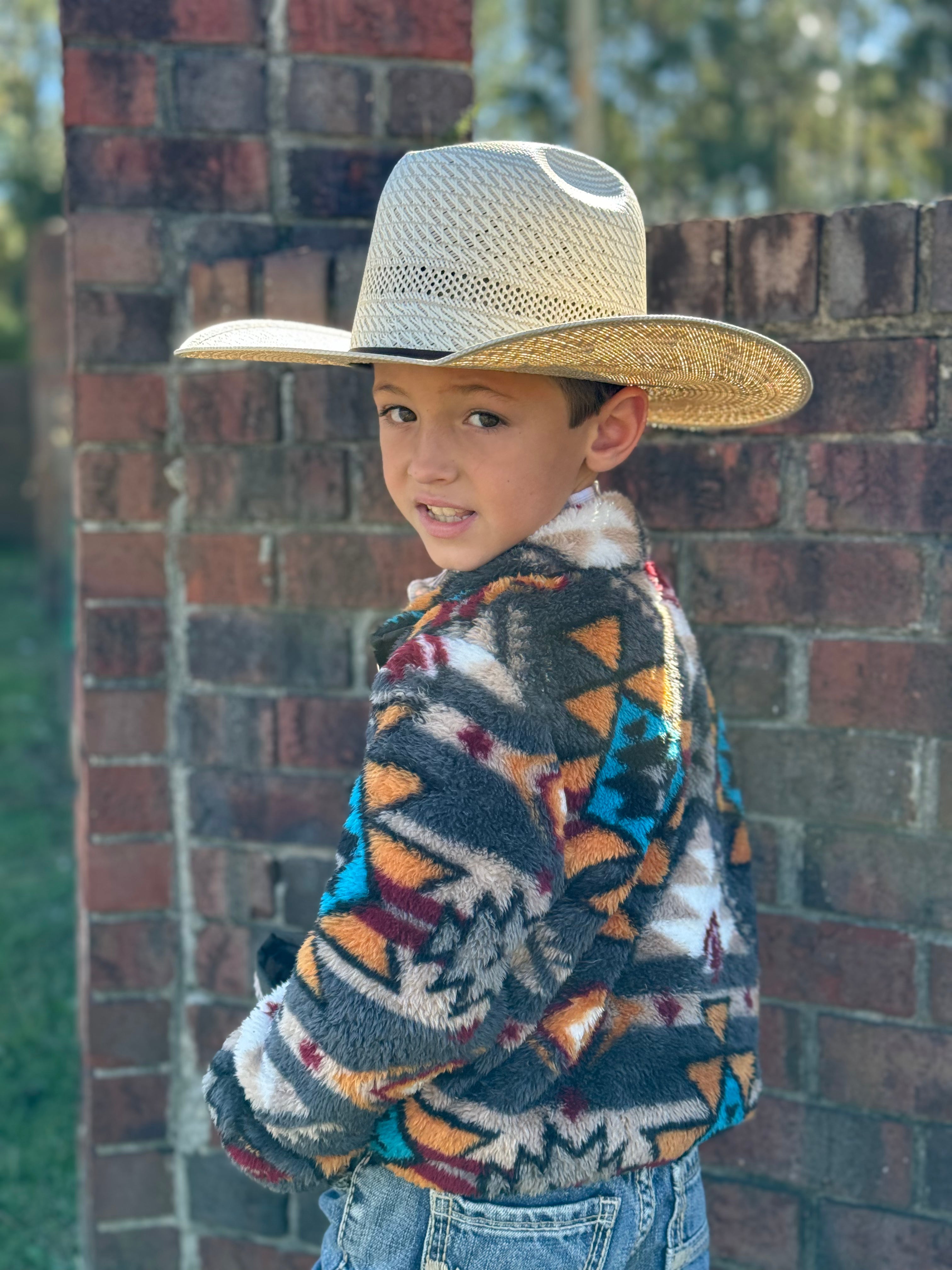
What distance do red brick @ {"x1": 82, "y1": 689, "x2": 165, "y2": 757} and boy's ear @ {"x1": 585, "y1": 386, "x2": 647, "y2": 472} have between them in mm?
1020

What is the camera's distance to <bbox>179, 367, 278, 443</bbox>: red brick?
6.59 feet

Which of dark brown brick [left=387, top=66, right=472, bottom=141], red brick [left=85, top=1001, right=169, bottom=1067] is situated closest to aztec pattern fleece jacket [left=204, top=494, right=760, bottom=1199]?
red brick [left=85, top=1001, right=169, bottom=1067]

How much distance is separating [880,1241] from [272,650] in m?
1.34

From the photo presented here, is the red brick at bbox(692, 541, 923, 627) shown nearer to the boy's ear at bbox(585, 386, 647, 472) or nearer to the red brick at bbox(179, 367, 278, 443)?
the boy's ear at bbox(585, 386, 647, 472)

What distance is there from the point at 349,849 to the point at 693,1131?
1.66 ft

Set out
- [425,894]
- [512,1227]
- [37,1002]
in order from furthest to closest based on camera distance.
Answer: [37,1002] → [512,1227] → [425,894]

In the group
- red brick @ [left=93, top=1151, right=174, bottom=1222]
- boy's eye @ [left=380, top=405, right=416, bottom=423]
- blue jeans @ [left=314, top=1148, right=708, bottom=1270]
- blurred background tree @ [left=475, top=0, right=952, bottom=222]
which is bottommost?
red brick @ [left=93, top=1151, right=174, bottom=1222]

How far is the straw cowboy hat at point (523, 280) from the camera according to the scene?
128cm

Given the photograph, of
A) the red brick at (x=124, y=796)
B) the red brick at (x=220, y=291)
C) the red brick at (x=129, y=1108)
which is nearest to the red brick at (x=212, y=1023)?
the red brick at (x=129, y=1108)

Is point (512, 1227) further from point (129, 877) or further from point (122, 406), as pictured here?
point (122, 406)

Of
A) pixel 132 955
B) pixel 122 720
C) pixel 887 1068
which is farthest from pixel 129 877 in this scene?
pixel 887 1068

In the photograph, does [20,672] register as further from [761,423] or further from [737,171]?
[737,171]

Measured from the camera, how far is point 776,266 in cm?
177

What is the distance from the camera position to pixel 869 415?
1750mm
